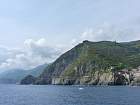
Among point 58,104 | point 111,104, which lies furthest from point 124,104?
point 58,104

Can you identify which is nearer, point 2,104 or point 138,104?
point 138,104

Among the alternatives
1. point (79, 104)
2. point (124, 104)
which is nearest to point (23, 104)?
point (79, 104)

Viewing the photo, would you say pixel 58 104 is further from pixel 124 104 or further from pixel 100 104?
pixel 124 104

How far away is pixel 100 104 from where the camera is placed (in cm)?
14038

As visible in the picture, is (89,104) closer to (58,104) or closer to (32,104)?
(58,104)

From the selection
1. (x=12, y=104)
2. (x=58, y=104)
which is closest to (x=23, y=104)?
(x=12, y=104)

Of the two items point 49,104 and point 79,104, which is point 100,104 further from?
point 49,104

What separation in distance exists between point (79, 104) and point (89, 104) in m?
4.26

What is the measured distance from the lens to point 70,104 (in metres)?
141

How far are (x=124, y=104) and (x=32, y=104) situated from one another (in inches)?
1489

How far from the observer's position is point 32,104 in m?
139

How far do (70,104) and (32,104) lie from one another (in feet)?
51.8

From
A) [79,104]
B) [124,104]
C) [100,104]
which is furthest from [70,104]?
[124,104]

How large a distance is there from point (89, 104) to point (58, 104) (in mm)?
13049
